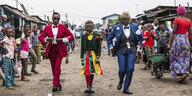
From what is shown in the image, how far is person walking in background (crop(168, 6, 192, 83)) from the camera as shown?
708cm

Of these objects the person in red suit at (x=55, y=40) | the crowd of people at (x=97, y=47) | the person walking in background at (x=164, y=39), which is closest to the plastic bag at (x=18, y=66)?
the crowd of people at (x=97, y=47)

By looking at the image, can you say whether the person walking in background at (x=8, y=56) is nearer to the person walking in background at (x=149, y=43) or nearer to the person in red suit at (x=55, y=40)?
the person in red suit at (x=55, y=40)

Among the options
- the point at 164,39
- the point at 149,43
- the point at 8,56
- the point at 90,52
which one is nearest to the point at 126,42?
the point at 90,52

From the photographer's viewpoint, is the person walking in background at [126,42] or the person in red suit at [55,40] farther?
the person in red suit at [55,40]

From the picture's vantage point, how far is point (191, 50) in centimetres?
755

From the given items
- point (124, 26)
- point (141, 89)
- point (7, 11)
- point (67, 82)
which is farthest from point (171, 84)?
point (7, 11)

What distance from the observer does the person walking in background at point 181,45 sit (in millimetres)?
7082

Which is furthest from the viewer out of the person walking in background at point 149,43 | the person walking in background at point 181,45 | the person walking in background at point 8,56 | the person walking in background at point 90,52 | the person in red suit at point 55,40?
the person walking in background at point 149,43

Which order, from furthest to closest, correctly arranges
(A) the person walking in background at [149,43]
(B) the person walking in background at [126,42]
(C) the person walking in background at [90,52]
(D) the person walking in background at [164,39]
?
(A) the person walking in background at [149,43] < (D) the person walking in background at [164,39] < (C) the person walking in background at [90,52] < (B) the person walking in background at [126,42]

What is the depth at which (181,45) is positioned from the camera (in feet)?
23.4

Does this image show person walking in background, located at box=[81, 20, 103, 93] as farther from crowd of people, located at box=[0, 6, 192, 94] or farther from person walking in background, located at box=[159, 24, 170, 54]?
person walking in background, located at box=[159, 24, 170, 54]

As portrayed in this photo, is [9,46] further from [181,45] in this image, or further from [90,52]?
[181,45]

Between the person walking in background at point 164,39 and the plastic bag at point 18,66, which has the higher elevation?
the person walking in background at point 164,39

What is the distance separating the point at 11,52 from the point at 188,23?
5.25 m
